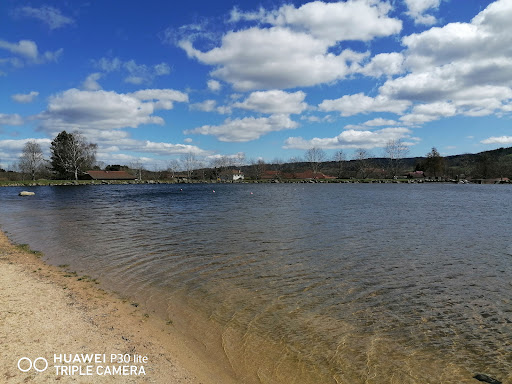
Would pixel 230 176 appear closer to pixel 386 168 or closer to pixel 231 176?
pixel 231 176

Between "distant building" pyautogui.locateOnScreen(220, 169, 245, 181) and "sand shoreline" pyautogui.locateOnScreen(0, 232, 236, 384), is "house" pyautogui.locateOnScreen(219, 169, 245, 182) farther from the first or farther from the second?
"sand shoreline" pyautogui.locateOnScreen(0, 232, 236, 384)

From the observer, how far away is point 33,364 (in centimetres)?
526

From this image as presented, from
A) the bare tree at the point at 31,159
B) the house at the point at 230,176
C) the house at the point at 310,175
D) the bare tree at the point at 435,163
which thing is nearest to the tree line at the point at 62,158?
the bare tree at the point at 31,159

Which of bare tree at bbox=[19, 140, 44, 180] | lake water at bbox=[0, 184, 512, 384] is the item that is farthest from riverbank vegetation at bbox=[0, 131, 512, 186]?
lake water at bbox=[0, 184, 512, 384]

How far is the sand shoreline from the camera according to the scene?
17.2ft

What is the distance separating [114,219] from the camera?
27688 millimetres

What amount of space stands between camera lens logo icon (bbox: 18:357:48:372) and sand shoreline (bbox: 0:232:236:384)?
0.01 metres

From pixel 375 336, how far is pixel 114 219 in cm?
2549

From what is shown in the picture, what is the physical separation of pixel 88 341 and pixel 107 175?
147 m

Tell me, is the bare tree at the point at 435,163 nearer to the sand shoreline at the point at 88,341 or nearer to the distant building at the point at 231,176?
the distant building at the point at 231,176

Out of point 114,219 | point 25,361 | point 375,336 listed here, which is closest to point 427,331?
point 375,336

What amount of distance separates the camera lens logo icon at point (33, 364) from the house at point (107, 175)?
139 m

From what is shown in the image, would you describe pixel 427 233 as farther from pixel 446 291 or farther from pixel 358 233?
pixel 446 291

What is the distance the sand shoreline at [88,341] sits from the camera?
5234 millimetres
